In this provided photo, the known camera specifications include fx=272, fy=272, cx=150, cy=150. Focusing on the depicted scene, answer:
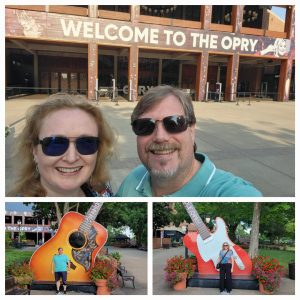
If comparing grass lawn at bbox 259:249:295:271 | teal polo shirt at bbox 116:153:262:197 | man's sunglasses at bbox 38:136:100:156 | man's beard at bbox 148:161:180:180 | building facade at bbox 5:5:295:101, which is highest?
building facade at bbox 5:5:295:101

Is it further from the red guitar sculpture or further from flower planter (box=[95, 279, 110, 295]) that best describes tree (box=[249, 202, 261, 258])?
flower planter (box=[95, 279, 110, 295])

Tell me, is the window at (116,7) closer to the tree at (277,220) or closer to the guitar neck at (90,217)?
the guitar neck at (90,217)

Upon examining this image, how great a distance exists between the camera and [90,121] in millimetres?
2021

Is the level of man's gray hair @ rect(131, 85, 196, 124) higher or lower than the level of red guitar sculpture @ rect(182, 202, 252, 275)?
higher

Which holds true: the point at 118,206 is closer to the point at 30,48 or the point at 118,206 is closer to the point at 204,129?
the point at 204,129

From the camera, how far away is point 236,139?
11.2 feet

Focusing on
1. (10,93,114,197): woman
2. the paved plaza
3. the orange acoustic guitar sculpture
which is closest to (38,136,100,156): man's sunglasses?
(10,93,114,197): woman

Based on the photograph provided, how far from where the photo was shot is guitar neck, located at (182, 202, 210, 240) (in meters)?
2.38

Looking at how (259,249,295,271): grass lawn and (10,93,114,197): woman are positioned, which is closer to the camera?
(10,93,114,197): woman

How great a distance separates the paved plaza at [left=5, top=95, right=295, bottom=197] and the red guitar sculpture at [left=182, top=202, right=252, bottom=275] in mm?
583

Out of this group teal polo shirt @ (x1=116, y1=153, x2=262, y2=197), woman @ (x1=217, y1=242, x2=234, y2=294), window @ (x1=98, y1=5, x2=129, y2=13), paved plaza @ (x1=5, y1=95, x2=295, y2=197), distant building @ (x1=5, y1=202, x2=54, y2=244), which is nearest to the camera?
teal polo shirt @ (x1=116, y1=153, x2=262, y2=197)

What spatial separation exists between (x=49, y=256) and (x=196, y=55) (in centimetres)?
235

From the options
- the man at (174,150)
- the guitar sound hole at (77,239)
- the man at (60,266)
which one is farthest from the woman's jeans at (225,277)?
the man at (60,266)

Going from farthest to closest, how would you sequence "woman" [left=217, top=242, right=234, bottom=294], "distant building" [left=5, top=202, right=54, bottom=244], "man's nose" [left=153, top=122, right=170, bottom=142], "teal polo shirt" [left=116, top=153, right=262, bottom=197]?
1. "woman" [left=217, top=242, right=234, bottom=294]
2. "distant building" [left=5, top=202, right=54, bottom=244]
3. "teal polo shirt" [left=116, top=153, right=262, bottom=197]
4. "man's nose" [left=153, top=122, right=170, bottom=142]
